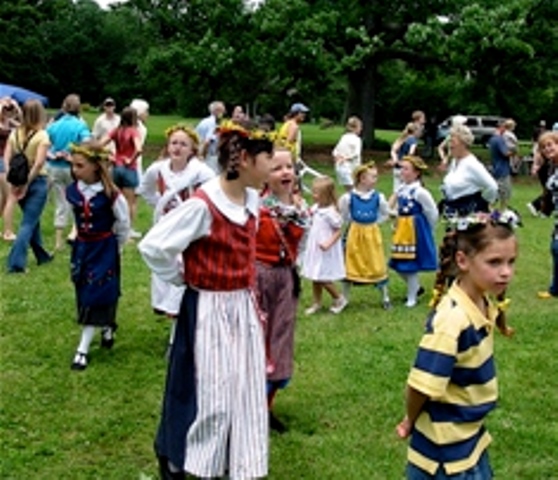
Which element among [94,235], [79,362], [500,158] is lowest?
[79,362]

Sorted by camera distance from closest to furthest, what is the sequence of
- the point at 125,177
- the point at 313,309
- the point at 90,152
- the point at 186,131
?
the point at 186,131 → the point at 90,152 → the point at 313,309 → the point at 125,177

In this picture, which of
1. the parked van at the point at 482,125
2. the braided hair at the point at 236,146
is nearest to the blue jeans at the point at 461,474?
the braided hair at the point at 236,146

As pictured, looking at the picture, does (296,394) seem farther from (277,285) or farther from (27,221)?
(27,221)

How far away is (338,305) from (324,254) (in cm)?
58

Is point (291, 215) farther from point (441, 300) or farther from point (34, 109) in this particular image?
point (34, 109)

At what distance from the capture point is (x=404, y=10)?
86.8 feet

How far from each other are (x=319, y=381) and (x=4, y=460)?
2.41 m

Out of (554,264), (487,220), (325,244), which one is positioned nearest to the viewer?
(487,220)

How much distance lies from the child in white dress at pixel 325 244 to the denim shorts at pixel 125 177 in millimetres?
4335

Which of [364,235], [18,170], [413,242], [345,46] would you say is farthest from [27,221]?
[345,46]

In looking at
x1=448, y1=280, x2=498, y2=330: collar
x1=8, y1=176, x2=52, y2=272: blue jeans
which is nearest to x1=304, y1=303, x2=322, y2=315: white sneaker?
Answer: x1=8, y1=176, x2=52, y2=272: blue jeans

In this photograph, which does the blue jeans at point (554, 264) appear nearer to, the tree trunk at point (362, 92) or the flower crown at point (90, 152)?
the flower crown at point (90, 152)

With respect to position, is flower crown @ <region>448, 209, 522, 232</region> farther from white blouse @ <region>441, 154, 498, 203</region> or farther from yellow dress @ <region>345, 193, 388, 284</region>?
yellow dress @ <region>345, 193, 388, 284</region>

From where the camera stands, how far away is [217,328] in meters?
4.26
